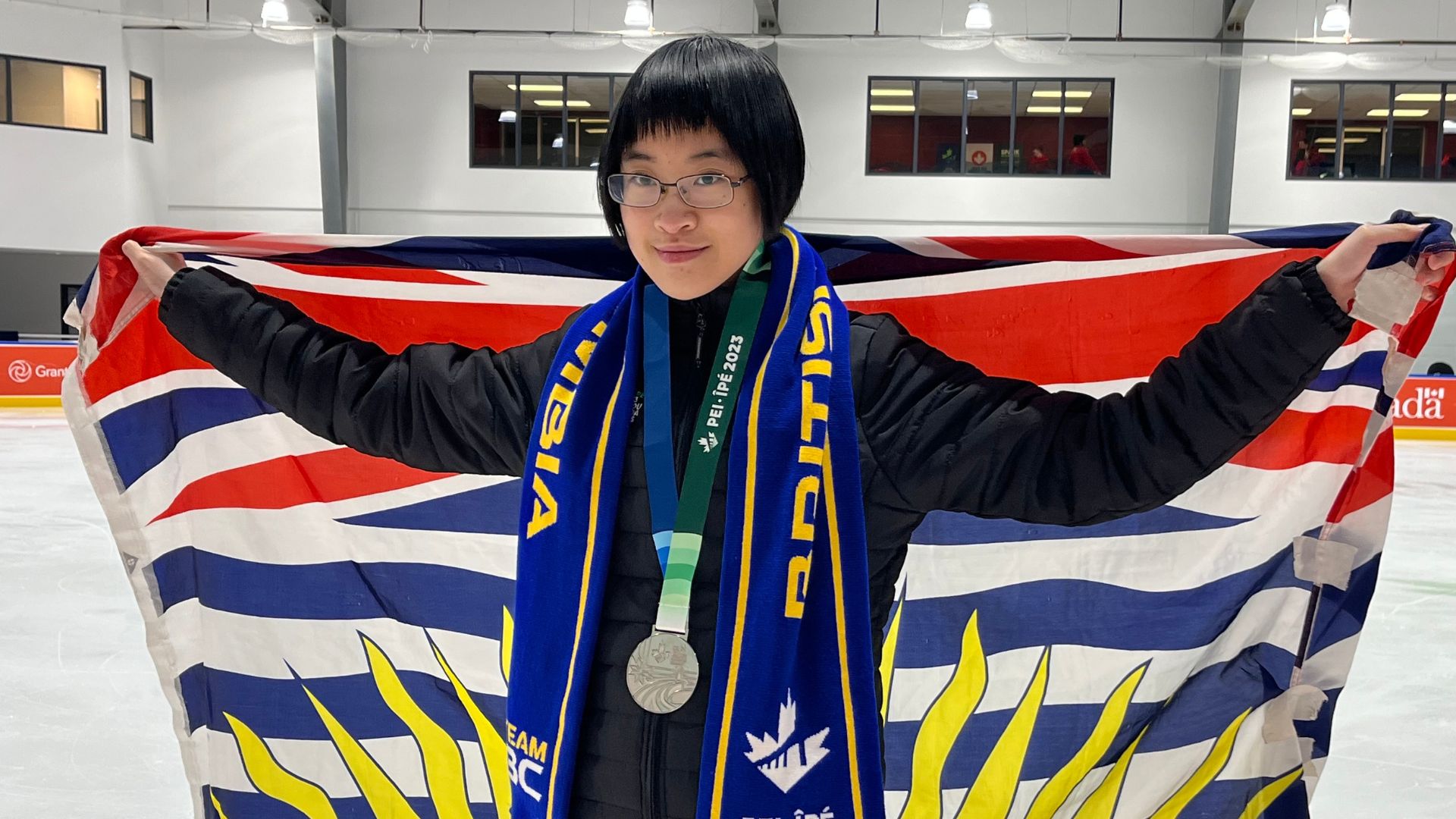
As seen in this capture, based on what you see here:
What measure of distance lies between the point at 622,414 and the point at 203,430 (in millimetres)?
1118

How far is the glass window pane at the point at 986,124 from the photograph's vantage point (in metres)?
15.7

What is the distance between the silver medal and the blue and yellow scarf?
0.11 feet

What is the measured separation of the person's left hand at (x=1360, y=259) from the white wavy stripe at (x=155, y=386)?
1608mm

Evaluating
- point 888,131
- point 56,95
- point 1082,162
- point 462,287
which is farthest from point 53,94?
point 462,287

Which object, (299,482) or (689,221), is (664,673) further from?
(299,482)

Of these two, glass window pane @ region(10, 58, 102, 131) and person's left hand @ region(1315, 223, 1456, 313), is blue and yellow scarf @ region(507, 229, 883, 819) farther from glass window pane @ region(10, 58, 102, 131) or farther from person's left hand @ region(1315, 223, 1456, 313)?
glass window pane @ region(10, 58, 102, 131)

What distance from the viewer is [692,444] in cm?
117

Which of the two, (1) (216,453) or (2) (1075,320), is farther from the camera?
(1) (216,453)

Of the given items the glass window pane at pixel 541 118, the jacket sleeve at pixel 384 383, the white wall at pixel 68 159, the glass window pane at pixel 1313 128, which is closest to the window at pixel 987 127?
the glass window pane at pixel 1313 128

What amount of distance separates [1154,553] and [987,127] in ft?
49.1

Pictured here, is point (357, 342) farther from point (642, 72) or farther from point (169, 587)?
point (169, 587)

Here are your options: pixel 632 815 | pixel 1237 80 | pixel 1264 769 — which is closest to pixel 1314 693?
pixel 1264 769

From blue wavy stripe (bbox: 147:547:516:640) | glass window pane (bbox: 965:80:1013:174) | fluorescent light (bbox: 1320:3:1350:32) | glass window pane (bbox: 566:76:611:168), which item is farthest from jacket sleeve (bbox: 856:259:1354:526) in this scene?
glass window pane (bbox: 965:80:1013:174)

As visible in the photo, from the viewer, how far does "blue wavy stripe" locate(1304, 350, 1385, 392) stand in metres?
1.66
